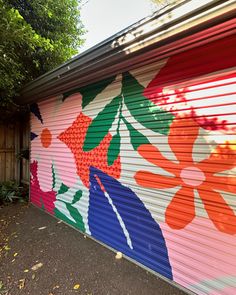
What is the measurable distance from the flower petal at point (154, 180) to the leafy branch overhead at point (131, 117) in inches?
14.3

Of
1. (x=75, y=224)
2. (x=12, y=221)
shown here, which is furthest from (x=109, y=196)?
(x=12, y=221)

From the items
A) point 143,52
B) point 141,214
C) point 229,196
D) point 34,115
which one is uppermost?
point 143,52

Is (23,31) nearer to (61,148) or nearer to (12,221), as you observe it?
(61,148)

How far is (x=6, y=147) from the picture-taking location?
6609 millimetres

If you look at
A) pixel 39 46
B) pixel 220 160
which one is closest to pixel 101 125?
pixel 220 160

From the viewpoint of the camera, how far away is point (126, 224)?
10.2ft

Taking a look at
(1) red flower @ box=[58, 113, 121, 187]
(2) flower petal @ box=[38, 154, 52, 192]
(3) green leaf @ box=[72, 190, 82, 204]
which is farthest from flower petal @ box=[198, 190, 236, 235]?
(2) flower petal @ box=[38, 154, 52, 192]

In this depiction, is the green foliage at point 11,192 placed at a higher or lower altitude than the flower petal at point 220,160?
lower

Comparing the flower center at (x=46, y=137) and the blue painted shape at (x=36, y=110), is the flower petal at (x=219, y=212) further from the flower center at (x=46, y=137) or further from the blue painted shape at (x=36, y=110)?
the blue painted shape at (x=36, y=110)

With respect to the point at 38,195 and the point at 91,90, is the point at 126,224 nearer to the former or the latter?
the point at 91,90

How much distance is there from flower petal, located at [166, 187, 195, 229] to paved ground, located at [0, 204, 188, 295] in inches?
27.2

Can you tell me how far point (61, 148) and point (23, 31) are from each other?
2081 millimetres

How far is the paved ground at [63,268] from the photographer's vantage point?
2543 millimetres

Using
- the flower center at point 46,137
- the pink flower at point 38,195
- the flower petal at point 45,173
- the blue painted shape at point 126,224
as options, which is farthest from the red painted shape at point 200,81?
the pink flower at point 38,195
